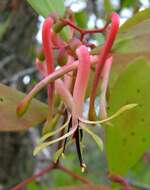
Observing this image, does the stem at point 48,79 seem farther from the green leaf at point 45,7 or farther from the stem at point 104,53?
the green leaf at point 45,7

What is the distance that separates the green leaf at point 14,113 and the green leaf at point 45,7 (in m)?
0.14

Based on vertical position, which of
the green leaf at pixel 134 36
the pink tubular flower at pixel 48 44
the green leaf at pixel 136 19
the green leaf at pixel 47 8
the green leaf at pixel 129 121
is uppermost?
the green leaf at pixel 47 8

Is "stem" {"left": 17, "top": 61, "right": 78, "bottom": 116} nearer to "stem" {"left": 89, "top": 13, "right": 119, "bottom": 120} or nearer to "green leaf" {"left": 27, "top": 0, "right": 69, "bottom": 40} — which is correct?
"stem" {"left": 89, "top": 13, "right": 119, "bottom": 120}

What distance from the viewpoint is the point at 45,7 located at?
77 cm

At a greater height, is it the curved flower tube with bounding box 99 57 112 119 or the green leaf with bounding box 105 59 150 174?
the curved flower tube with bounding box 99 57 112 119

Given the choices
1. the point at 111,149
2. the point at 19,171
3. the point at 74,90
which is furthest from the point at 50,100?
the point at 19,171

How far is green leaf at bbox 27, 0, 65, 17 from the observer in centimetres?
77

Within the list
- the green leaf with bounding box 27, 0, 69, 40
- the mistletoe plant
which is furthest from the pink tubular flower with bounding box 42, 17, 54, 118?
the green leaf with bounding box 27, 0, 69, 40

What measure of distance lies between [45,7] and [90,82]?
0.13m

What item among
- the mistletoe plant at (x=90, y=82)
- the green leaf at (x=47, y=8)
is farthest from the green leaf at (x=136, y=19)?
the green leaf at (x=47, y=8)

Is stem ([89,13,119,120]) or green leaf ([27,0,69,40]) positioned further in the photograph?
green leaf ([27,0,69,40])

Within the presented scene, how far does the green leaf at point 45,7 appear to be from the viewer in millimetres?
769

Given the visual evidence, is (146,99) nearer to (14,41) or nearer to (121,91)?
(121,91)

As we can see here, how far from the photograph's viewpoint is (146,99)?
0.70 meters
